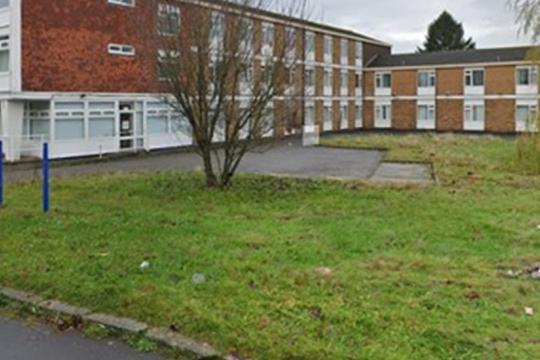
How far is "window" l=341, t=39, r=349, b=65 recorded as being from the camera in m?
49.6

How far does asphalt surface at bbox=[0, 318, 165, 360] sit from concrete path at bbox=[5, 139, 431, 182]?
12035mm

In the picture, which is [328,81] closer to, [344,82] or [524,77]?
[344,82]

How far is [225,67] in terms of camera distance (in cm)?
1231

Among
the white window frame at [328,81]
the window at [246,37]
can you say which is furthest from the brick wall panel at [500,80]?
the window at [246,37]

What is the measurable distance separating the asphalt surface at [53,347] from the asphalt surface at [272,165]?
1249 cm

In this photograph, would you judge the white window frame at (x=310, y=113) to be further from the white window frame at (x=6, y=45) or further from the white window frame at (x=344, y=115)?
the white window frame at (x=6, y=45)

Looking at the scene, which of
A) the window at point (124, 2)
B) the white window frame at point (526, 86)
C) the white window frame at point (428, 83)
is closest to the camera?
the window at point (124, 2)

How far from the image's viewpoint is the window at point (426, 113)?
161ft

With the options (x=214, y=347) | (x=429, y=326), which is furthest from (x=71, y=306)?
(x=429, y=326)

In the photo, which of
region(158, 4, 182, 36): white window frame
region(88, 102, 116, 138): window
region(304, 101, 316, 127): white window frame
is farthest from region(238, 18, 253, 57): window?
region(304, 101, 316, 127): white window frame

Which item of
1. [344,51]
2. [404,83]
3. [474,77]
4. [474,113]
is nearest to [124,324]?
[474,113]

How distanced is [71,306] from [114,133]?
2252cm

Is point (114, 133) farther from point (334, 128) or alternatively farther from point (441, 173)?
point (334, 128)

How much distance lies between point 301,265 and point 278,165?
1460 cm
